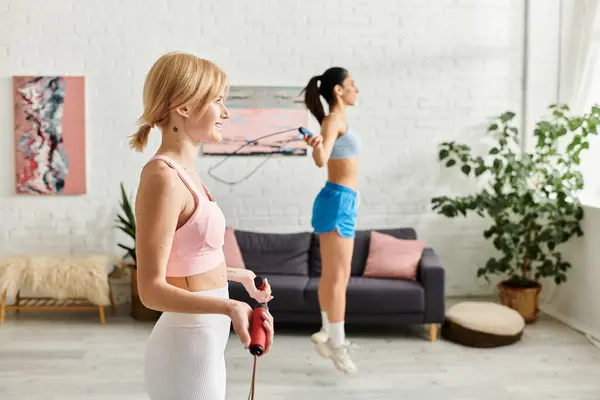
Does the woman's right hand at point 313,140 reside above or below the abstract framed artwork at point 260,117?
below

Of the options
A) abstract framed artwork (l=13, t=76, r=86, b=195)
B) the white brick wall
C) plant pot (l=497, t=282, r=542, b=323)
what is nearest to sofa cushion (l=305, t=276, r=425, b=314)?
plant pot (l=497, t=282, r=542, b=323)

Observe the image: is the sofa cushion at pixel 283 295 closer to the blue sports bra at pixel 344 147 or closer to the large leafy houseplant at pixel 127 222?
the large leafy houseplant at pixel 127 222

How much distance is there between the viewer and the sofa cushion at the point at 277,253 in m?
5.13

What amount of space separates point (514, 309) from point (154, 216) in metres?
4.17

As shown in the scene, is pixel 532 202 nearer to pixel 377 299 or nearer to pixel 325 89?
pixel 377 299

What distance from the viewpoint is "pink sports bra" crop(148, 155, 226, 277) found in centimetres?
152

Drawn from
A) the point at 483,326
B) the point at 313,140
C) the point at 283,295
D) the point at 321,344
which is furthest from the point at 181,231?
the point at 483,326

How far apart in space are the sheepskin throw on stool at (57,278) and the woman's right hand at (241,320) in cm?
381

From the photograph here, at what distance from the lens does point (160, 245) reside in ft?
4.72

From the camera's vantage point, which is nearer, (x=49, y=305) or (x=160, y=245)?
(x=160, y=245)

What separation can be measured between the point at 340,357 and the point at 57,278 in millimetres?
2289

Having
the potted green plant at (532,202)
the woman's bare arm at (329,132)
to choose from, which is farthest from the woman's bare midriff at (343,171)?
the potted green plant at (532,202)

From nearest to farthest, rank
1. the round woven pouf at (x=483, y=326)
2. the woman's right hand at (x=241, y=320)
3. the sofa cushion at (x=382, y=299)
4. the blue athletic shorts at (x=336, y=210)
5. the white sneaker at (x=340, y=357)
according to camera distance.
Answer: the woman's right hand at (x=241, y=320), the blue athletic shorts at (x=336, y=210), the white sneaker at (x=340, y=357), the round woven pouf at (x=483, y=326), the sofa cushion at (x=382, y=299)

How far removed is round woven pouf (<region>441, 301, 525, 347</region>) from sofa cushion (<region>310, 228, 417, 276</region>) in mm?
775
